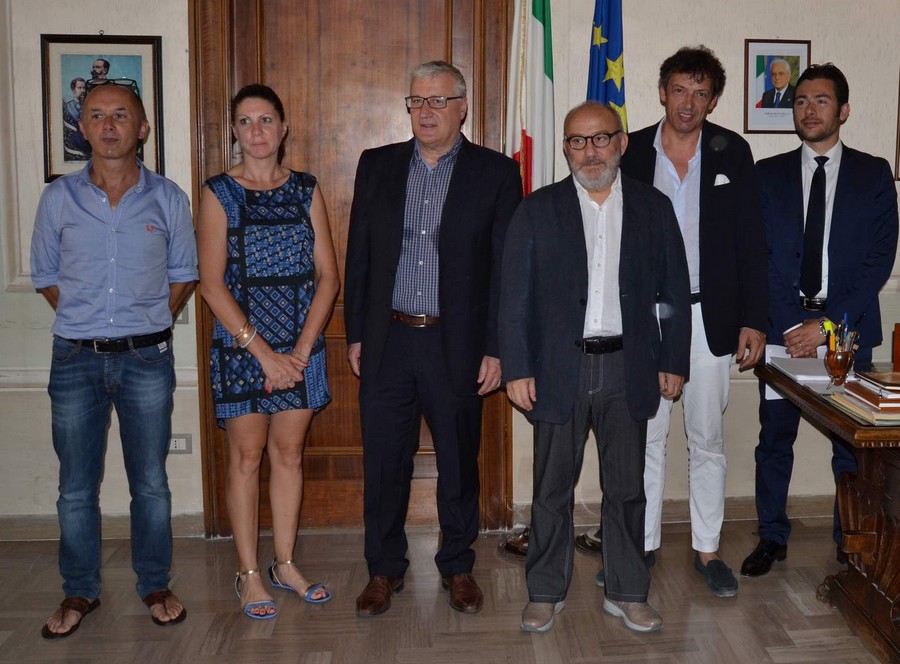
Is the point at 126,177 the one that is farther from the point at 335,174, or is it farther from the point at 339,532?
the point at 339,532

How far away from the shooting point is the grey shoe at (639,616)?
3.02 meters

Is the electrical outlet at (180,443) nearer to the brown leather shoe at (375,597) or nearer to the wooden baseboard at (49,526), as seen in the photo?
the wooden baseboard at (49,526)

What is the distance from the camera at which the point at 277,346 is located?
310 cm

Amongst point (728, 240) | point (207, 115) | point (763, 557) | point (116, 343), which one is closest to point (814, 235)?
point (728, 240)

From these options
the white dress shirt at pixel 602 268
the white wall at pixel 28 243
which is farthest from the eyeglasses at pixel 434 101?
the white wall at pixel 28 243

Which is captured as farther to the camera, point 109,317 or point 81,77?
point 81,77

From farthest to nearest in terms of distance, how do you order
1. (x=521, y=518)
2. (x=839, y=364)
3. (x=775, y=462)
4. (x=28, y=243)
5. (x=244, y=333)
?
1. (x=521, y=518)
2. (x=28, y=243)
3. (x=775, y=462)
4. (x=244, y=333)
5. (x=839, y=364)

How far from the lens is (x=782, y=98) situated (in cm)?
390

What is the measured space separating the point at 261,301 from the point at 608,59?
174 centimetres

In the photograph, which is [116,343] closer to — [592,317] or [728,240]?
[592,317]

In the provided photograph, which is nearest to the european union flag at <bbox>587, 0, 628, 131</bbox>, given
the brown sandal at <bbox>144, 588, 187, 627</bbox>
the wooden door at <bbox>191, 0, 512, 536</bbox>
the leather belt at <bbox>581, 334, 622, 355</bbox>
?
the wooden door at <bbox>191, 0, 512, 536</bbox>

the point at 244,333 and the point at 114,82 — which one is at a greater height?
the point at 114,82

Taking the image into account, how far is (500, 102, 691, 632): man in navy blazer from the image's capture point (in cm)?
288

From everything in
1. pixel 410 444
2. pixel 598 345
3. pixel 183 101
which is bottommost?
pixel 410 444
